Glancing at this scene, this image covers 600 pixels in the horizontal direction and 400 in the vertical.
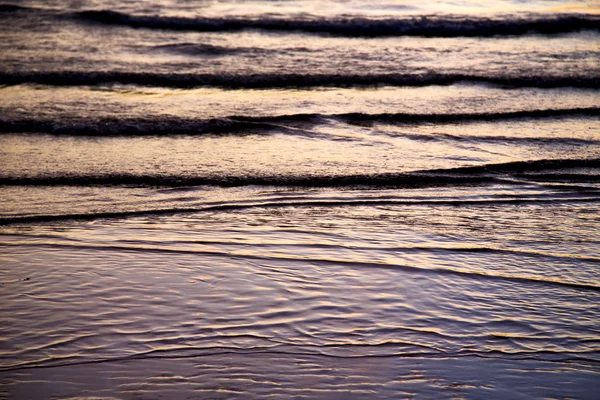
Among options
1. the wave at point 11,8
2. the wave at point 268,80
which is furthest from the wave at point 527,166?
the wave at point 11,8

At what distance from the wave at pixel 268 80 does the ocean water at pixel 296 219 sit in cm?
3

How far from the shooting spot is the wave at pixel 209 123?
5.63 meters

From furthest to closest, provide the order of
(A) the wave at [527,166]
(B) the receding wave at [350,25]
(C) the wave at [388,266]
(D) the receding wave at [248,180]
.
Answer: (B) the receding wave at [350,25] → (A) the wave at [527,166] → (D) the receding wave at [248,180] → (C) the wave at [388,266]

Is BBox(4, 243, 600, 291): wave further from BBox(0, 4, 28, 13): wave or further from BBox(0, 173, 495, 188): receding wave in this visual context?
BBox(0, 4, 28, 13): wave

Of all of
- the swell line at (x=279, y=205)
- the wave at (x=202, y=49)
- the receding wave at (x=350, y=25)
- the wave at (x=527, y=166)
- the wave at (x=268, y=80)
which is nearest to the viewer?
the swell line at (x=279, y=205)

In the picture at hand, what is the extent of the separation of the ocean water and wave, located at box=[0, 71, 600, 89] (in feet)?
0.09

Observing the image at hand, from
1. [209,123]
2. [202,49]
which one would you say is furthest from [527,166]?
[202,49]

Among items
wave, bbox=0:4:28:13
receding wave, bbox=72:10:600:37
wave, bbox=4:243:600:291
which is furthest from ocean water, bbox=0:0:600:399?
wave, bbox=0:4:28:13

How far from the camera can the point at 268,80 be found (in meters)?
7.12

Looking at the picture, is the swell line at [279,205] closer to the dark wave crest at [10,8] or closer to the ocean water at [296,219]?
the ocean water at [296,219]

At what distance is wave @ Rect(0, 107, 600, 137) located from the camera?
5.63 metres

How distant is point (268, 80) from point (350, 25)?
2506 mm

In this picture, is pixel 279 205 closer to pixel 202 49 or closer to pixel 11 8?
pixel 202 49

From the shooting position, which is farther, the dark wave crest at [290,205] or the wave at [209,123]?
the wave at [209,123]
